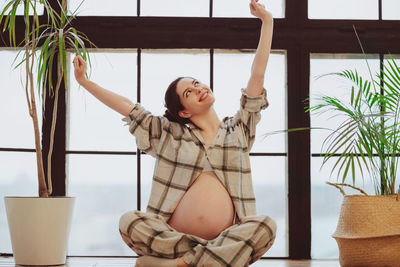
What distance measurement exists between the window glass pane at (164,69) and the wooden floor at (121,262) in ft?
2.71

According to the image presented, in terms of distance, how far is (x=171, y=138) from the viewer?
254cm

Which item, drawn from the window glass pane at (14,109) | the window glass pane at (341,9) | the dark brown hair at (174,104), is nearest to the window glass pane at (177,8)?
the window glass pane at (341,9)

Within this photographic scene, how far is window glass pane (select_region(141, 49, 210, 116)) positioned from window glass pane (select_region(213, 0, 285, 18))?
0.24 meters

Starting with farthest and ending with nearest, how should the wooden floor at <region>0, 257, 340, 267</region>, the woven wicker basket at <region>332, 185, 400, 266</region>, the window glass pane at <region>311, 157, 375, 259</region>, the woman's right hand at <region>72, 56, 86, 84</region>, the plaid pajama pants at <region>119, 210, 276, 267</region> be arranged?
the window glass pane at <region>311, 157, 375, 259</region>, the wooden floor at <region>0, 257, 340, 267</region>, the woven wicker basket at <region>332, 185, 400, 266</region>, the woman's right hand at <region>72, 56, 86, 84</region>, the plaid pajama pants at <region>119, 210, 276, 267</region>

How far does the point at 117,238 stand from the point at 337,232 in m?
1.20

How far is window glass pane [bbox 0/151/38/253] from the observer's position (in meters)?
3.23

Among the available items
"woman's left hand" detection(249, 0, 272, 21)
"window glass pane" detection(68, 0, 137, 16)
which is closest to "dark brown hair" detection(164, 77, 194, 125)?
"woman's left hand" detection(249, 0, 272, 21)

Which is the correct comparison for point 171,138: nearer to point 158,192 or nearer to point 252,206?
point 158,192

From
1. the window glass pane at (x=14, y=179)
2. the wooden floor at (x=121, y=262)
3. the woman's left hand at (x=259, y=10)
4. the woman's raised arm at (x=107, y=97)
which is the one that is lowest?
the wooden floor at (x=121, y=262)

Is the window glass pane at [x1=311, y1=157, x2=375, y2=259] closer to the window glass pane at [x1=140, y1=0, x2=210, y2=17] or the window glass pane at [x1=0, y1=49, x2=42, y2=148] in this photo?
the window glass pane at [x1=140, y1=0, x2=210, y2=17]

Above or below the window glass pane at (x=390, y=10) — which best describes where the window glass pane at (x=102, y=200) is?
below

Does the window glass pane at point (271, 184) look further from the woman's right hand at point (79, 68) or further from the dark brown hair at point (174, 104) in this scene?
the woman's right hand at point (79, 68)

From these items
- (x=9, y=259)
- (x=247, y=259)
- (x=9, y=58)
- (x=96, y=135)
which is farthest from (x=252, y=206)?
(x=9, y=58)

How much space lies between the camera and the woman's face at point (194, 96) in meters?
2.51
